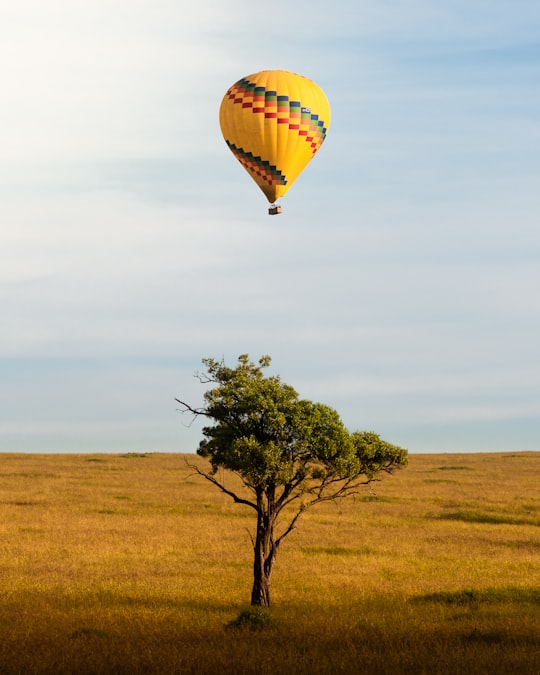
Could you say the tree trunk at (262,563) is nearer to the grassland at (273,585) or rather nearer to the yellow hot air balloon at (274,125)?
the grassland at (273,585)

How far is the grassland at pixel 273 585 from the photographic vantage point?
19.6m

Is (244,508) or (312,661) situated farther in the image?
(244,508)

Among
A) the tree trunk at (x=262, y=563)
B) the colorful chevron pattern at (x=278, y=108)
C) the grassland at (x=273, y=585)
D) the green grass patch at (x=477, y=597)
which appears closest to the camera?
the grassland at (x=273, y=585)

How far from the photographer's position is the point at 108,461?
100 metres

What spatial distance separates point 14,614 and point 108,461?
76259mm

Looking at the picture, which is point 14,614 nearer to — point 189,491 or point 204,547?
point 204,547

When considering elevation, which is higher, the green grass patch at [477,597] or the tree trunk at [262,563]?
the tree trunk at [262,563]

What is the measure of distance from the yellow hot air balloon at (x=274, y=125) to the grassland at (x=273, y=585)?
17996 mm

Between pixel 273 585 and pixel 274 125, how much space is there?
22.5 metres

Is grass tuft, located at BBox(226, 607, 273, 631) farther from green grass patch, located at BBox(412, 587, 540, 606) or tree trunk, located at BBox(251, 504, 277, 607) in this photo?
green grass patch, located at BBox(412, 587, 540, 606)

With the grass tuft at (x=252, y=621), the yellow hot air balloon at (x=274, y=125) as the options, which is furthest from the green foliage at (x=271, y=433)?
the yellow hot air balloon at (x=274, y=125)

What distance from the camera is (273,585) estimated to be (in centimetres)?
3175

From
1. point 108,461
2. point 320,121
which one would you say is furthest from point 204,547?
point 108,461

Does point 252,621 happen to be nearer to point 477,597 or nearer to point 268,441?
point 268,441
